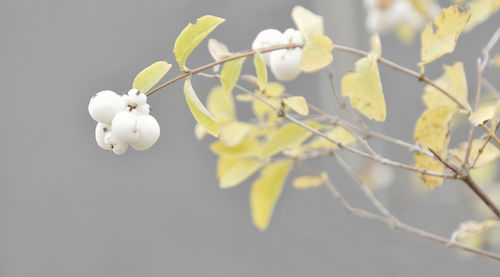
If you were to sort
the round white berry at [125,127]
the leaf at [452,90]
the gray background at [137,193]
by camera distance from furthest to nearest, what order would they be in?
the gray background at [137,193]
the leaf at [452,90]
the round white berry at [125,127]

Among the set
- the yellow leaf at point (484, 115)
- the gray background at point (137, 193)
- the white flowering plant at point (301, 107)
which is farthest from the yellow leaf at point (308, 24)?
the gray background at point (137, 193)

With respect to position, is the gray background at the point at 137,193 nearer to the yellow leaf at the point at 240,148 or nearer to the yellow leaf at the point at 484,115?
the yellow leaf at the point at 240,148

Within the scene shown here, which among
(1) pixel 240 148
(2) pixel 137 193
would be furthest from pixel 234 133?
(2) pixel 137 193

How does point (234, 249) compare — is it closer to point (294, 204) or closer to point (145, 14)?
point (294, 204)

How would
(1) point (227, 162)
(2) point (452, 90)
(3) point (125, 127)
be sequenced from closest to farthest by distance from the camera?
1. (3) point (125, 127)
2. (2) point (452, 90)
3. (1) point (227, 162)

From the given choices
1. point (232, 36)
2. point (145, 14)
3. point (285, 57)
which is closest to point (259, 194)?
point (285, 57)

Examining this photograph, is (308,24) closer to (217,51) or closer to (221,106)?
(217,51)
